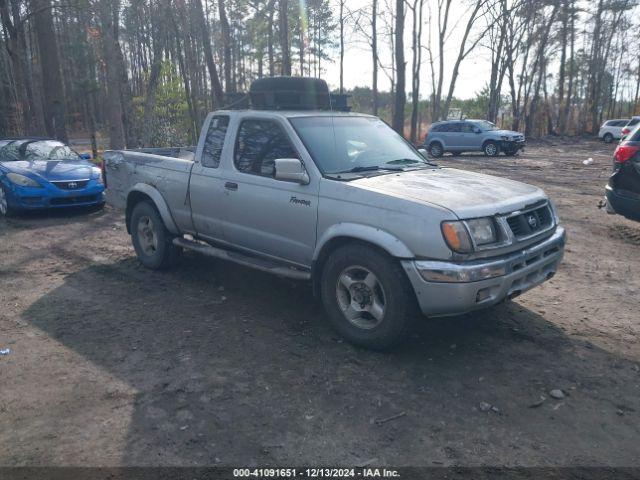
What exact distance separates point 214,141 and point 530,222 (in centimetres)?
333

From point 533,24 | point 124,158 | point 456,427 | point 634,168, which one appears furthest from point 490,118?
point 456,427

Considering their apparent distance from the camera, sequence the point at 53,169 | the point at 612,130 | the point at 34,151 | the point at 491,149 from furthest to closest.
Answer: the point at 612,130 < the point at 491,149 < the point at 34,151 < the point at 53,169

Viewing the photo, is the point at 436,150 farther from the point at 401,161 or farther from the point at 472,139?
the point at 401,161

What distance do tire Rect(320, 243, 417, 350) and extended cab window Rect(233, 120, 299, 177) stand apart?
3.89 feet

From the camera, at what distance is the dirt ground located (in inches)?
119

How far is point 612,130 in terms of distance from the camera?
32281 mm

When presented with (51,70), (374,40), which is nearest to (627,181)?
(51,70)

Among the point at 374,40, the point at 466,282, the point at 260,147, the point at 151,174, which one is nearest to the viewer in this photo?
the point at 466,282

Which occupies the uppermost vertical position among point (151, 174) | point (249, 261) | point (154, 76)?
point (154, 76)

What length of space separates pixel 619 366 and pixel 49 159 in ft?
34.6

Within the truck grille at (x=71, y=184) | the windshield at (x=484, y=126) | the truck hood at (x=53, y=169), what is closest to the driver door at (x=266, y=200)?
the truck grille at (x=71, y=184)

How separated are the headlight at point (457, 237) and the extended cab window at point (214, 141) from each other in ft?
9.05

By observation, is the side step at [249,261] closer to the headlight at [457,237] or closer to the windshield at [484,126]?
the headlight at [457,237]

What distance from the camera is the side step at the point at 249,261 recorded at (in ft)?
15.4
